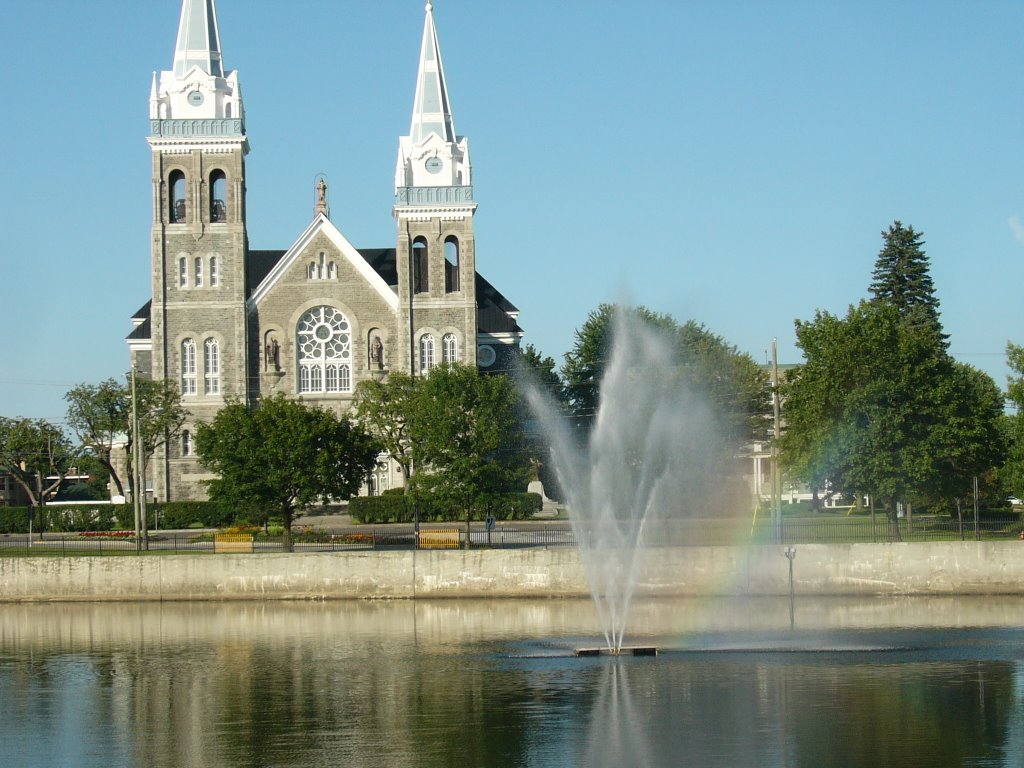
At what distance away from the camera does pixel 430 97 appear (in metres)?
87.1

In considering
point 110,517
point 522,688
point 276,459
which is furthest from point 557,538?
point 110,517

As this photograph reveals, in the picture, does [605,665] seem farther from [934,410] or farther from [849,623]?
[934,410]

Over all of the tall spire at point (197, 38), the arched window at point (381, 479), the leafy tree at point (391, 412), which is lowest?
the arched window at point (381, 479)

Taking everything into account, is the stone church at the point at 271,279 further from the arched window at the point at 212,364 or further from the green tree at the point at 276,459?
the green tree at the point at 276,459

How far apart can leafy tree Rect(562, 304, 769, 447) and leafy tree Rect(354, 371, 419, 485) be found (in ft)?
41.6

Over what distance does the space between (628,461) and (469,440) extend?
864 cm

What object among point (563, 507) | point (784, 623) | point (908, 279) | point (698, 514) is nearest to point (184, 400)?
point (563, 507)

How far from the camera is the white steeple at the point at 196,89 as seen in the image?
273 ft

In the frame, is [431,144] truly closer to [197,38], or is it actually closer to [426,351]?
[426,351]

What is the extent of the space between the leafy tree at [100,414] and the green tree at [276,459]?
22152 millimetres

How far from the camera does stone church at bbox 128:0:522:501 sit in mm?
83375

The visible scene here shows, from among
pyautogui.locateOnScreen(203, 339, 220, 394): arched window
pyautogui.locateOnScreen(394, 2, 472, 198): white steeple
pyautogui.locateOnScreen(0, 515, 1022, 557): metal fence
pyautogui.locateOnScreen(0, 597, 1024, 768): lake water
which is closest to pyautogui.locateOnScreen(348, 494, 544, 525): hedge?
pyautogui.locateOnScreen(0, 515, 1022, 557): metal fence

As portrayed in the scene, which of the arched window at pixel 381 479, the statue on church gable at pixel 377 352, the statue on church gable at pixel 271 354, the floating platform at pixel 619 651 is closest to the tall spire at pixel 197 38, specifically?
the statue on church gable at pixel 271 354

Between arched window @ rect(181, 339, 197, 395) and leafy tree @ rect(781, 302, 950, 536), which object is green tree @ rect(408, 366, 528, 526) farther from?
arched window @ rect(181, 339, 197, 395)
